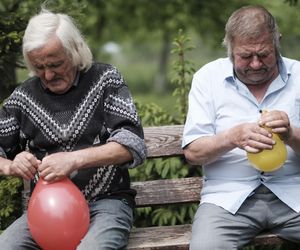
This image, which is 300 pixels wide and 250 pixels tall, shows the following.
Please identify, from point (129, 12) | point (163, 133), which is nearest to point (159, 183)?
point (163, 133)

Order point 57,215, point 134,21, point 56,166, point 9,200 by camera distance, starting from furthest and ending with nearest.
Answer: point 134,21 < point 9,200 < point 56,166 < point 57,215

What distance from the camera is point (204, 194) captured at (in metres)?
4.17

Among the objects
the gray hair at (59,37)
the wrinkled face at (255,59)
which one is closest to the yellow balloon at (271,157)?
the wrinkled face at (255,59)

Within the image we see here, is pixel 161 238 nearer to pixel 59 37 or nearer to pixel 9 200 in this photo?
pixel 9 200

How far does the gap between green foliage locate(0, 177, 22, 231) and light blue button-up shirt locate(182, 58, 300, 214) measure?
3.77 feet

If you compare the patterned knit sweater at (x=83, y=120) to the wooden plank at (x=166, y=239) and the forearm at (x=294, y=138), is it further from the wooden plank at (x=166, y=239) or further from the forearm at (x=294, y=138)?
the forearm at (x=294, y=138)

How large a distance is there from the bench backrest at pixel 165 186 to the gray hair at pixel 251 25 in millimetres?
841

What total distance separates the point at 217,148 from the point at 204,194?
38cm

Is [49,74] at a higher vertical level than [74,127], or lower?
higher

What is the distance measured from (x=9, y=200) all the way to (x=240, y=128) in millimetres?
1588

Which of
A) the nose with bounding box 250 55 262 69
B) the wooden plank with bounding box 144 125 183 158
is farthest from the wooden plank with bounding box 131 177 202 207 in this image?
the nose with bounding box 250 55 262 69

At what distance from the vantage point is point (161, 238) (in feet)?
13.5

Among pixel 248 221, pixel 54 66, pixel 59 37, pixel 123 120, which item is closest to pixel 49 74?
pixel 54 66

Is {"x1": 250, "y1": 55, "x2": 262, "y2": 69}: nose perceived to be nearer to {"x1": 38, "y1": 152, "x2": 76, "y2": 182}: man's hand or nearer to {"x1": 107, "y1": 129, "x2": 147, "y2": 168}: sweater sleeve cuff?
{"x1": 107, "y1": 129, "x2": 147, "y2": 168}: sweater sleeve cuff
